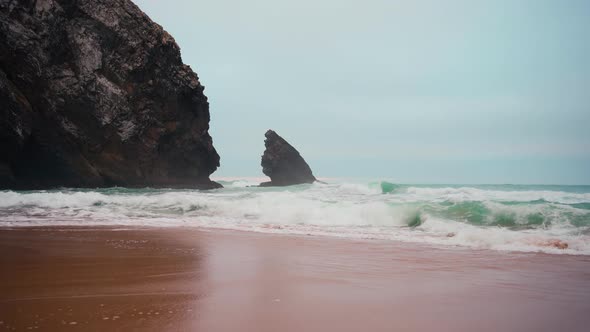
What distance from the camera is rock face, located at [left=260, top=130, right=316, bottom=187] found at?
4922cm

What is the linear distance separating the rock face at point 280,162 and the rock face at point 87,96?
73.1 feet

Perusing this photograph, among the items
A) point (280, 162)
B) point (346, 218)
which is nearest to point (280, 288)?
point (346, 218)

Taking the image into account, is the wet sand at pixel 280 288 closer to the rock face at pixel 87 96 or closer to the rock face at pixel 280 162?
the rock face at pixel 87 96

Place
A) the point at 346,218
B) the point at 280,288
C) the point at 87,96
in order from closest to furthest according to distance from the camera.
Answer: the point at 280,288 < the point at 346,218 < the point at 87,96

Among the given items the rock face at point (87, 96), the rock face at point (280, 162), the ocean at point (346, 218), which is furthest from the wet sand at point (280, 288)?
the rock face at point (280, 162)

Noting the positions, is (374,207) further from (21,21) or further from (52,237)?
(21,21)

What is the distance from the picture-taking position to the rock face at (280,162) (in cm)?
4922

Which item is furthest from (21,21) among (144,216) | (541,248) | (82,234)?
(541,248)

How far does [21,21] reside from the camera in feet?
67.7

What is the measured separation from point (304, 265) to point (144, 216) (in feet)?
22.6

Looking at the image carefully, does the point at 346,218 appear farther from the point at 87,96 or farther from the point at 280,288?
the point at 87,96

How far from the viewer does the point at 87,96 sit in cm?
2236

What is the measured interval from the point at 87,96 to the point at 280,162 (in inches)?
1151

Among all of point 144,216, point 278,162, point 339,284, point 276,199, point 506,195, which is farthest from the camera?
point 278,162
